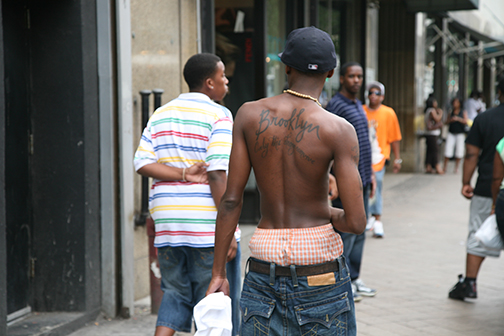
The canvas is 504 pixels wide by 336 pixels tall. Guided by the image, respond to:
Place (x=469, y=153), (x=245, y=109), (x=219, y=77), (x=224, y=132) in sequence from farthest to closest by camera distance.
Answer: (x=469, y=153), (x=219, y=77), (x=224, y=132), (x=245, y=109)

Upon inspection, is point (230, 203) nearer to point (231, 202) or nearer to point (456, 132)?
point (231, 202)

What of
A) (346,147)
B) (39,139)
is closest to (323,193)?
(346,147)

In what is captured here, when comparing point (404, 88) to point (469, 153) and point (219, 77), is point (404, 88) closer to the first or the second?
point (469, 153)

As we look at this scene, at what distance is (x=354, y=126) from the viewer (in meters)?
5.30

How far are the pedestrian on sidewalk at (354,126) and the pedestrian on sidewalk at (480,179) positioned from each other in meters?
0.82

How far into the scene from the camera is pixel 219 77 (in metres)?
3.83

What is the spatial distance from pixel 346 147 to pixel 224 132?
3.86ft

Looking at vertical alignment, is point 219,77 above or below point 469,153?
above

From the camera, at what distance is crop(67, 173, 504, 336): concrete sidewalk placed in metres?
4.84

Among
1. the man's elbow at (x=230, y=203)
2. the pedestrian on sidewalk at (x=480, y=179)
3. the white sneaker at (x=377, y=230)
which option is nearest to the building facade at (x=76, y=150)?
the man's elbow at (x=230, y=203)

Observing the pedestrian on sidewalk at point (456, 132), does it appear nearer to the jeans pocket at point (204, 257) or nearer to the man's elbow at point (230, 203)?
the jeans pocket at point (204, 257)

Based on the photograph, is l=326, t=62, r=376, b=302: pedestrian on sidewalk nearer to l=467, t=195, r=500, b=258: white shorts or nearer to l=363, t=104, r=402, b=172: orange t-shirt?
l=467, t=195, r=500, b=258: white shorts

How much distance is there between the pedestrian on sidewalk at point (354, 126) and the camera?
5281 millimetres

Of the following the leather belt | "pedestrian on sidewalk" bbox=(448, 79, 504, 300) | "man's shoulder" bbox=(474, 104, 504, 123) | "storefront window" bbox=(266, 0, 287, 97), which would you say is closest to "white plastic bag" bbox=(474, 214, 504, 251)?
"pedestrian on sidewalk" bbox=(448, 79, 504, 300)
